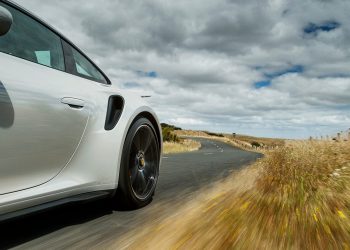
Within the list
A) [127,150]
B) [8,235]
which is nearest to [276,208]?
[127,150]

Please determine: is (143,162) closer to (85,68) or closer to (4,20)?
(85,68)

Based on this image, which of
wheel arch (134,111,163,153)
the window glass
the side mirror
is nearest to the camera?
the side mirror

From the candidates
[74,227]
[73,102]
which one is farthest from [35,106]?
[74,227]

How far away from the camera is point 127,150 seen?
3576mm

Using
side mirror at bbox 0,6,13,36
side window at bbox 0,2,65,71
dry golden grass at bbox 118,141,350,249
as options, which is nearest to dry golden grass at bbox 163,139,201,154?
dry golden grass at bbox 118,141,350,249

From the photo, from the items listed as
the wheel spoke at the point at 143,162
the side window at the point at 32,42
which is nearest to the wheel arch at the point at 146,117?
the wheel spoke at the point at 143,162

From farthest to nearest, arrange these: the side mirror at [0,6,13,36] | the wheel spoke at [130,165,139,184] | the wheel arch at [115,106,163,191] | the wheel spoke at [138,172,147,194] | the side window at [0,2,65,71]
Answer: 1. the wheel spoke at [138,172,147,194]
2. the wheel spoke at [130,165,139,184]
3. the wheel arch at [115,106,163,191]
4. the side window at [0,2,65,71]
5. the side mirror at [0,6,13,36]

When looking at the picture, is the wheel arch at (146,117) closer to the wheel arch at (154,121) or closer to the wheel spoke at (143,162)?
the wheel arch at (154,121)

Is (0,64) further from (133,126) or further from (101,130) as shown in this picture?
(133,126)

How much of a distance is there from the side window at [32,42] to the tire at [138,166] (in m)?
0.98

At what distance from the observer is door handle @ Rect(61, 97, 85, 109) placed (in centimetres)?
283

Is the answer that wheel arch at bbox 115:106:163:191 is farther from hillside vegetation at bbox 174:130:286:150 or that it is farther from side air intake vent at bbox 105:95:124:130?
hillside vegetation at bbox 174:130:286:150

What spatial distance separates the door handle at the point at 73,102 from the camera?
2.83 metres

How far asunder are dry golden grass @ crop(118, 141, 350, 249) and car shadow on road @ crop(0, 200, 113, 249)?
2.08ft
